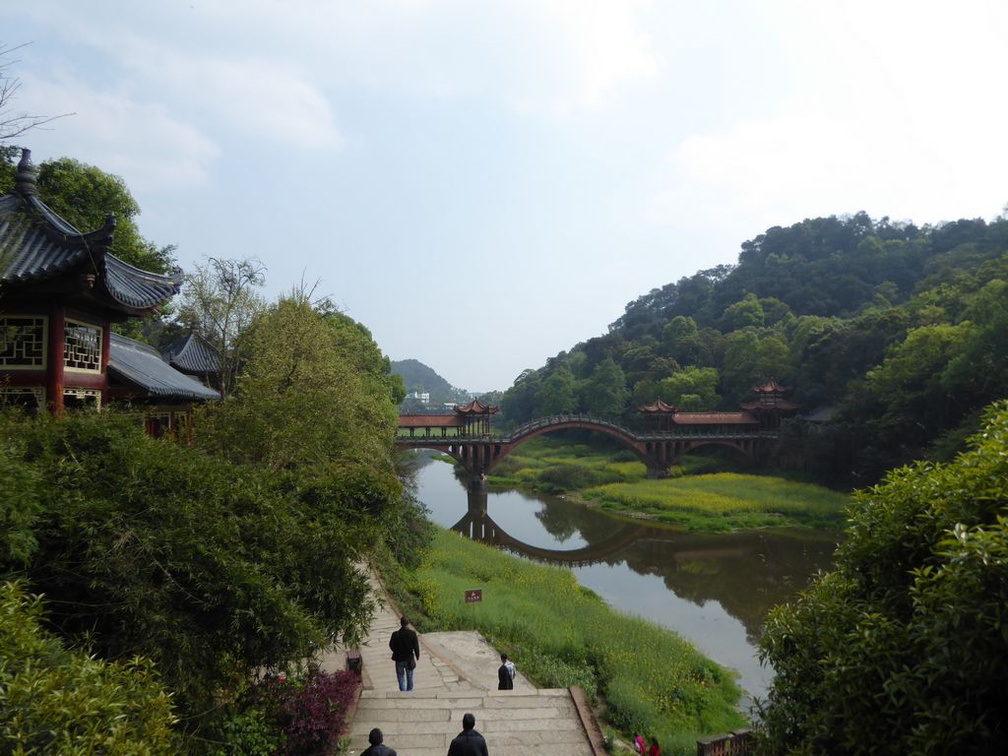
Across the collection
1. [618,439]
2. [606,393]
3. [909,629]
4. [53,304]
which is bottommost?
[618,439]

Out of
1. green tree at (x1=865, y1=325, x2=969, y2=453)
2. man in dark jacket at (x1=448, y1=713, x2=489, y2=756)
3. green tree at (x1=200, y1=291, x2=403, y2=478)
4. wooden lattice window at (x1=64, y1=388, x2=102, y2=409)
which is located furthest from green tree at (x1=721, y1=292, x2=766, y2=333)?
man in dark jacket at (x1=448, y1=713, x2=489, y2=756)

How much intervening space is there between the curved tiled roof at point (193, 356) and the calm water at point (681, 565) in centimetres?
892

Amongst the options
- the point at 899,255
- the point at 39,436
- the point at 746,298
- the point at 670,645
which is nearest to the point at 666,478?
the point at 670,645

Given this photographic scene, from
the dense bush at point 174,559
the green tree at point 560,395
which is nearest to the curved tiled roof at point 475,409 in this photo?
the green tree at point 560,395

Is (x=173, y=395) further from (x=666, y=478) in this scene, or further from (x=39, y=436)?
(x=666, y=478)

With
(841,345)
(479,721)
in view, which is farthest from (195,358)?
(841,345)

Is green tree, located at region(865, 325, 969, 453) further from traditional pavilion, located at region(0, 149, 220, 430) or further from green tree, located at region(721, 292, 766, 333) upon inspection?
green tree, located at region(721, 292, 766, 333)

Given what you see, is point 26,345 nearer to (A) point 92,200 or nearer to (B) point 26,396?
(B) point 26,396

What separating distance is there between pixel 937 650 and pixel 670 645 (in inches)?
450

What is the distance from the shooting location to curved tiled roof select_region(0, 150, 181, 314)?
797 cm

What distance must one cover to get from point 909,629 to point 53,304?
999 cm

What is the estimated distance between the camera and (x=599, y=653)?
1151cm

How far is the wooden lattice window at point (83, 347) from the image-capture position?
9023 millimetres

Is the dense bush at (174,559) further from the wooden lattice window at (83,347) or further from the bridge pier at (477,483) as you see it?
the bridge pier at (477,483)
